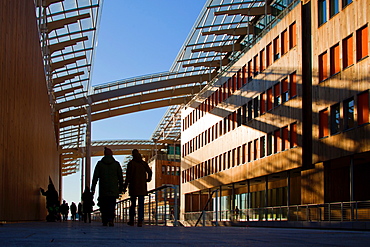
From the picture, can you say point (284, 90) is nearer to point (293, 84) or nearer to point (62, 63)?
point (293, 84)

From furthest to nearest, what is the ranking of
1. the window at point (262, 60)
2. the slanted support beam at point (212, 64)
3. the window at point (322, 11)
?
the slanted support beam at point (212, 64) → the window at point (262, 60) → the window at point (322, 11)

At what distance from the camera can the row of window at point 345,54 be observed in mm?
27100

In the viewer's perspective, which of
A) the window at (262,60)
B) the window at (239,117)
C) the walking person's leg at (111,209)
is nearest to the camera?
the walking person's leg at (111,209)

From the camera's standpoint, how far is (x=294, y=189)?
39.5 m

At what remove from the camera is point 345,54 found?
1131 inches

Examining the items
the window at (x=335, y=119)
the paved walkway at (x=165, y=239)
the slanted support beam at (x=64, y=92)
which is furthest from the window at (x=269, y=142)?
the paved walkway at (x=165, y=239)

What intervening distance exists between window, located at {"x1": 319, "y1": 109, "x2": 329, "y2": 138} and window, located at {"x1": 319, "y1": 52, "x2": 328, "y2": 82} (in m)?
1.73

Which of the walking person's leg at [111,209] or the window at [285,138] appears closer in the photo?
the walking person's leg at [111,209]

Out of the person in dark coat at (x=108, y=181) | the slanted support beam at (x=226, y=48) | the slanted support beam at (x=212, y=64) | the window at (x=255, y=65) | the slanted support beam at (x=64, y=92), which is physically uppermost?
the slanted support beam at (x=226, y=48)

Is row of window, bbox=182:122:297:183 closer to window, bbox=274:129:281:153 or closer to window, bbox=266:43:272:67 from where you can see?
window, bbox=274:129:281:153

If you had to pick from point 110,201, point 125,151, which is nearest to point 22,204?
point 110,201

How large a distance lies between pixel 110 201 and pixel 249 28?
103ft

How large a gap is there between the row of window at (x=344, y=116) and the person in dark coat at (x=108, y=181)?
1598cm

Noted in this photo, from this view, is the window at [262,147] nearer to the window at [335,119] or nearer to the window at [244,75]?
the window at [244,75]
